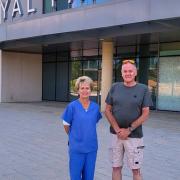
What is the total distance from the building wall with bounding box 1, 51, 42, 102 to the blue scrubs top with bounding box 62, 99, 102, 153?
21.8 metres

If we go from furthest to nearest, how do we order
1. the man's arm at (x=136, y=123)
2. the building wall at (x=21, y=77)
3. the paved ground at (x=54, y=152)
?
the building wall at (x=21, y=77)
the paved ground at (x=54, y=152)
the man's arm at (x=136, y=123)

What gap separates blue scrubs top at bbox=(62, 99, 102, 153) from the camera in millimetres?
4723


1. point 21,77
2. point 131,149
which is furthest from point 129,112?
point 21,77

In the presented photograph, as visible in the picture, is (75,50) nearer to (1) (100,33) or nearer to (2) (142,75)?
(2) (142,75)

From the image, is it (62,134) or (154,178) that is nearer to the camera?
(154,178)

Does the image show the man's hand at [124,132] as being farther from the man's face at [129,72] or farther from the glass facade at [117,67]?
the glass facade at [117,67]

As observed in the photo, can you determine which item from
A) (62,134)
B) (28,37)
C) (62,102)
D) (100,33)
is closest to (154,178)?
(62,134)

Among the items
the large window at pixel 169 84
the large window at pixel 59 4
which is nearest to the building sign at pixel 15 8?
the large window at pixel 59 4

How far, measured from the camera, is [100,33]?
17.2 m

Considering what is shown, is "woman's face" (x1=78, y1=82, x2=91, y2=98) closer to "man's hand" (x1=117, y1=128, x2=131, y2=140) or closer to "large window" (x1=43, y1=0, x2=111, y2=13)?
"man's hand" (x1=117, y1=128, x2=131, y2=140)

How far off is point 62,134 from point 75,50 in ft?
48.0

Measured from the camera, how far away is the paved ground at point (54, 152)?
686 cm

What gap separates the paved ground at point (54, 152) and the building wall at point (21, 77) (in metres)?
12.1


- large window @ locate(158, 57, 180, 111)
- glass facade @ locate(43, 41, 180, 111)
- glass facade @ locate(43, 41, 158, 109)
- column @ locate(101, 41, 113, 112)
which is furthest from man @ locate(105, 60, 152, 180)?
glass facade @ locate(43, 41, 158, 109)
